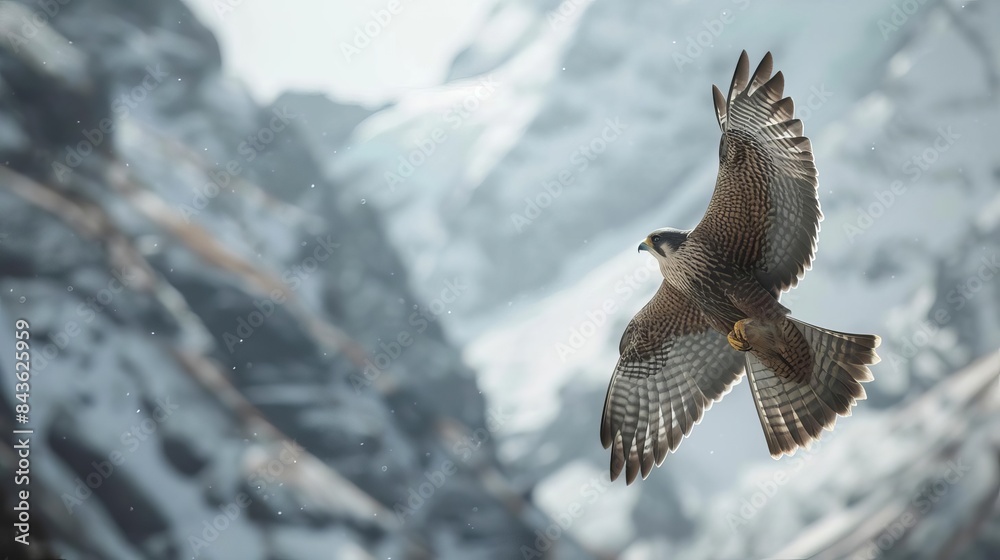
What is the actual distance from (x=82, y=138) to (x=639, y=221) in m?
3.85

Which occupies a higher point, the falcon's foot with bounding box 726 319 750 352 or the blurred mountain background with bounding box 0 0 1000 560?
the blurred mountain background with bounding box 0 0 1000 560

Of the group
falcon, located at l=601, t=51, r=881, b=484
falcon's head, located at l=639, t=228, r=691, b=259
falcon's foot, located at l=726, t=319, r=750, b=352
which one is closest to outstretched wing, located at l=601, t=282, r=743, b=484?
falcon, located at l=601, t=51, r=881, b=484

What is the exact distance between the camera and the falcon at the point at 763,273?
2.91 meters

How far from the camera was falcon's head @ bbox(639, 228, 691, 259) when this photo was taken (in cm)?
333

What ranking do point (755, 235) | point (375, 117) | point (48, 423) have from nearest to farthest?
1. point (755, 235)
2. point (48, 423)
3. point (375, 117)

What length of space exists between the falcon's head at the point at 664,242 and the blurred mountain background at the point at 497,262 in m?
2.33

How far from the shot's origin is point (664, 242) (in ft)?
11.0

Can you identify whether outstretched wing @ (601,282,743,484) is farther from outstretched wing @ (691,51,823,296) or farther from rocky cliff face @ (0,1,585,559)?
rocky cliff face @ (0,1,585,559)

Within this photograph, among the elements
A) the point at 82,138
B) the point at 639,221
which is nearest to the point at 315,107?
the point at 82,138

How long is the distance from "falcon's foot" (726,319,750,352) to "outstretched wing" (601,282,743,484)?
1.39 feet

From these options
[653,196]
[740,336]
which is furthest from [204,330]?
[740,336]

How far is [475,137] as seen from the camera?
5.67 meters

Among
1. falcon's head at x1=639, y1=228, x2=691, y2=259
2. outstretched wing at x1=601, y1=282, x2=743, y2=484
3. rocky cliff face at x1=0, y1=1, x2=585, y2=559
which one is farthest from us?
rocky cliff face at x1=0, y1=1, x2=585, y2=559

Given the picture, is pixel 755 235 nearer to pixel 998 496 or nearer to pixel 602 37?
pixel 602 37
